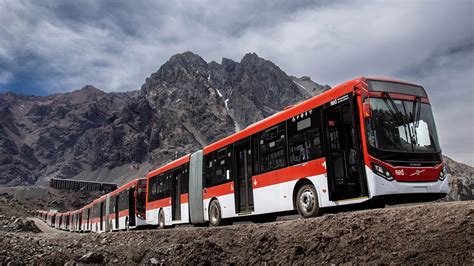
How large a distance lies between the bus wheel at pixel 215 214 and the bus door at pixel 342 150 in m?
6.85

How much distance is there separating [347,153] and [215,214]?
785cm

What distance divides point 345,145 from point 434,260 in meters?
5.24

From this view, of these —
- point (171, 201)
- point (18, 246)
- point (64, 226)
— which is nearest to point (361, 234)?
point (18, 246)

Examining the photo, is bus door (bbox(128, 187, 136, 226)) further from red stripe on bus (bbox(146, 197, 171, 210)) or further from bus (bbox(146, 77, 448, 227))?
bus (bbox(146, 77, 448, 227))

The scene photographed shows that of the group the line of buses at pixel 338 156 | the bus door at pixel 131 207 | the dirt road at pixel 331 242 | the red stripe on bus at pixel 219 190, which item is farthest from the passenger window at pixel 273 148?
the bus door at pixel 131 207

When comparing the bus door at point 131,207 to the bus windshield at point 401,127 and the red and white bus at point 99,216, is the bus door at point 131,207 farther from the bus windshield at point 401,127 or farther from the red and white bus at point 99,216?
the bus windshield at point 401,127

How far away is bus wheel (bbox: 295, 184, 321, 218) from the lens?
11.0 m

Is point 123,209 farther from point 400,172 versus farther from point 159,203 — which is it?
point 400,172

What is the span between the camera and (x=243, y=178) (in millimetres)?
15297

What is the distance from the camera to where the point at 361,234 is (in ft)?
22.7

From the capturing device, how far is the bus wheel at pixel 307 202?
36.2 ft

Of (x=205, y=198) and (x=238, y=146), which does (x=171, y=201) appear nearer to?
(x=205, y=198)

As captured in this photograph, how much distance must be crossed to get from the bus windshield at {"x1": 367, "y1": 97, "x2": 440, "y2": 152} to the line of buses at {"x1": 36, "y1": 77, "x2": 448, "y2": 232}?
0.03 meters

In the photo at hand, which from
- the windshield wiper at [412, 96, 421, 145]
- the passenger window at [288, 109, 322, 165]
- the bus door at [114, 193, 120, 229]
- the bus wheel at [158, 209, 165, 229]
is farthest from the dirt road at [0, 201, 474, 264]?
the bus door at [114, 193, 120, 229]
